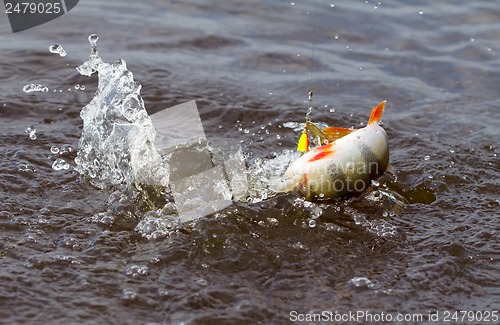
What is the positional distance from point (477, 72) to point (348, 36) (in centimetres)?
133

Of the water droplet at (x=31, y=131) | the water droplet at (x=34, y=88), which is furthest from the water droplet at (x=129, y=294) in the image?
the water droplet at (x=34, y=88)

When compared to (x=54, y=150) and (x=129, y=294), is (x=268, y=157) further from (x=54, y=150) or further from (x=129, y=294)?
(x=129, y=294)

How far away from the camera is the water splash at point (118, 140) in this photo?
4531 mm

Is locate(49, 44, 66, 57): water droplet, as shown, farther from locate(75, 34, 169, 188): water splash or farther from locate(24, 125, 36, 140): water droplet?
locate(75, 34, 169, 188): water splash

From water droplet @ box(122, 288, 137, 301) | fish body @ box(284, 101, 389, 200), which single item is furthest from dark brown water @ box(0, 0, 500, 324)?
fish body @ box(284, 101, 389, 200)

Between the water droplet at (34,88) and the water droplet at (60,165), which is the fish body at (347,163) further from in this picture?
the water droplet at (34,88)

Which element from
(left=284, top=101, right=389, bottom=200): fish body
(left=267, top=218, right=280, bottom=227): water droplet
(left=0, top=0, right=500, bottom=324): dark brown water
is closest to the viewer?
(left=0, top=0, right=500, bottom=324): dark brown water

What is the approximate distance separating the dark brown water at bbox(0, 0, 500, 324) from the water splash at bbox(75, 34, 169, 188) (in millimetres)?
170

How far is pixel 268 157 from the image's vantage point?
5.16 meters

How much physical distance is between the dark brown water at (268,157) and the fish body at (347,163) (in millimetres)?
354

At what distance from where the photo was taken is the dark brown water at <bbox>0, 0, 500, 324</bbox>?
140 inches

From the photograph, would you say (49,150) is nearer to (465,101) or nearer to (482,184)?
(482,184)

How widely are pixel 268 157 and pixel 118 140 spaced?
1062mm

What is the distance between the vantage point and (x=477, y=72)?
6.96 m
